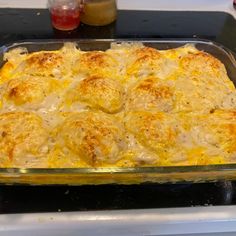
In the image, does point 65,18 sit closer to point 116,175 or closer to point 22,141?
point 22,141

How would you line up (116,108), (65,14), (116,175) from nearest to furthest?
(116,175), (116,108), (65,14)

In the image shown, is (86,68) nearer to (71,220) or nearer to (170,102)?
(170,102)

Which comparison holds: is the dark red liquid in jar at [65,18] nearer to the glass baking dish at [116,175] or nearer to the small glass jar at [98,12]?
the small glass jar at [98,12]

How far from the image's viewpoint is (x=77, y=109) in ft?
3.43

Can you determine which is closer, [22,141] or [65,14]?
[22,141]

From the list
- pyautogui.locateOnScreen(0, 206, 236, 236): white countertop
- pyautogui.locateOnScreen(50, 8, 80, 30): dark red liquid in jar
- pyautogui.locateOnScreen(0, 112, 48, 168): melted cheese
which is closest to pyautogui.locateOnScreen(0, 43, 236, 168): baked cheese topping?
pyautogui.locateOnScreen(0, 112, 48, 168): melted cheese

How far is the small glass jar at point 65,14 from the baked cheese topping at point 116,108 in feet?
0.74

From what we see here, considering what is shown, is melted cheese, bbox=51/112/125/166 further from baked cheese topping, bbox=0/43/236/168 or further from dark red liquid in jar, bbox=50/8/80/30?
dark red liquid in jar, bbox=50/8/80/30

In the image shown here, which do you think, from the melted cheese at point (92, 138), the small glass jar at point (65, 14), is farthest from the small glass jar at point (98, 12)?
the melted cheese at point (92, 138)

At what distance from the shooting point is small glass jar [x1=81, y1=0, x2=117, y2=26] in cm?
139

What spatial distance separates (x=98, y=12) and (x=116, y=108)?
1.79 feet

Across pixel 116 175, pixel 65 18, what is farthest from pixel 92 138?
pixel 65 18

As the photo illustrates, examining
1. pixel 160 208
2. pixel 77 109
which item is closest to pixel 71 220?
pixel 160 208

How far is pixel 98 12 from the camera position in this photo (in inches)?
56.1
